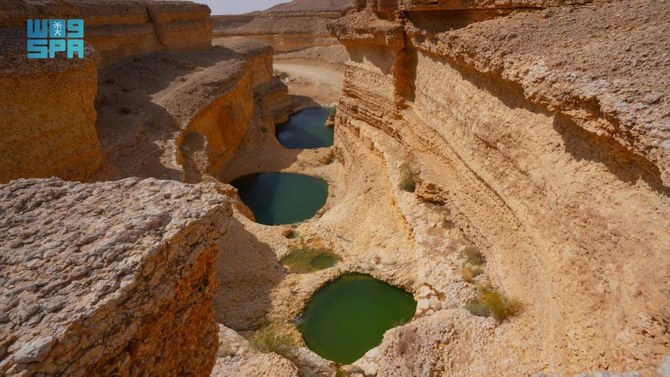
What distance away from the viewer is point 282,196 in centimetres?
1455

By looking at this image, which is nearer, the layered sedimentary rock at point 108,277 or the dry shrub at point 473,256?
the layered sedimentary rock at point 108,277

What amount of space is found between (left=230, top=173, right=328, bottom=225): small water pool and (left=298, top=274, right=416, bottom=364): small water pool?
184 inches

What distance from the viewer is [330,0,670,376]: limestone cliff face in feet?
12.9

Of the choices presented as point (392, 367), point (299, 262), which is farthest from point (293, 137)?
point (392, 367)

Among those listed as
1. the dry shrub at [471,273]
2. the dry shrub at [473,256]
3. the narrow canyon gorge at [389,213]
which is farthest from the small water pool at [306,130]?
the dry shrub at [471,273]

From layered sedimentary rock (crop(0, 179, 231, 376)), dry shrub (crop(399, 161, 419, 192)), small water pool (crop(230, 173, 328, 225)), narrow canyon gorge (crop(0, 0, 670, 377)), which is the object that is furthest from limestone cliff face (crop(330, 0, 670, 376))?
small water pool (crop(230, 173, 328, 225))

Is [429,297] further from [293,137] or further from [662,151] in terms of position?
[293,137]

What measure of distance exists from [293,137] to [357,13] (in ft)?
28.1

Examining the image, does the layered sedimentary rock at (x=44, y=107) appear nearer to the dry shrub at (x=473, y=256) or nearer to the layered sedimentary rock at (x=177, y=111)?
the layered sedimentary rock at (x=177, y=111)

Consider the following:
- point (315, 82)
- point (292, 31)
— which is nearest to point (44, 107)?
point (315, 82)

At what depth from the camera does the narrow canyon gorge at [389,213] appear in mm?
3162

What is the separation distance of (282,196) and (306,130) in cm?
787

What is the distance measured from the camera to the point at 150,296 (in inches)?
120

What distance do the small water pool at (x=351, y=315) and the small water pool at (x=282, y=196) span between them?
15.3 ft
